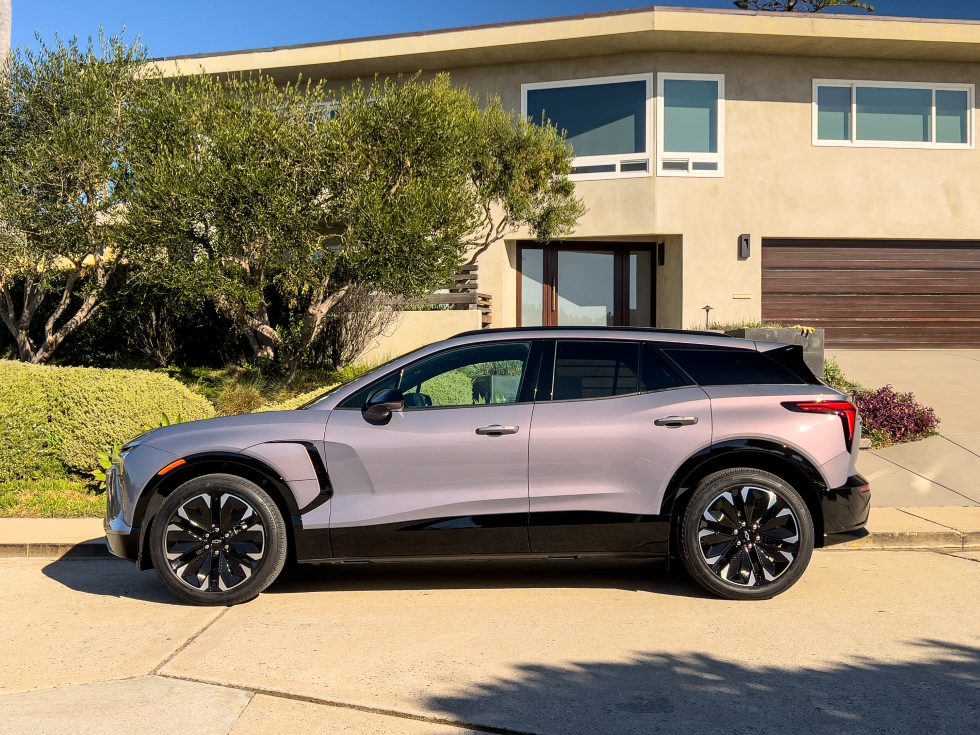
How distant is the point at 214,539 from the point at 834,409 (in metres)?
3.89

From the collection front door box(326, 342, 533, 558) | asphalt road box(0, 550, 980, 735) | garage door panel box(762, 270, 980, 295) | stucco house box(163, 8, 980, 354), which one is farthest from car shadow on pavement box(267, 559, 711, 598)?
garage door panel box(762, 270, 980, 295)

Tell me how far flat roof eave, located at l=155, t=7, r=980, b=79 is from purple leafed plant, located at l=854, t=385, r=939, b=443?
8484mm

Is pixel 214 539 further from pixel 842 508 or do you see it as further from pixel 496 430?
pixel 842 508

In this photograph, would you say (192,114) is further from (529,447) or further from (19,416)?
(529,447)

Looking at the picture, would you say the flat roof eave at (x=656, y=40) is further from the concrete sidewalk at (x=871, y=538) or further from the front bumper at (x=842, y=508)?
the front bumper at (x=842, y=508)

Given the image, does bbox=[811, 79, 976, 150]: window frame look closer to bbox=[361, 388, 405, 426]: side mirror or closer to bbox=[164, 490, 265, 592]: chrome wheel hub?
bbox=[361, 388, 405, 426]: side mirror

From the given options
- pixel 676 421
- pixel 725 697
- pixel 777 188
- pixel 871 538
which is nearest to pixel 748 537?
pixel 676 421

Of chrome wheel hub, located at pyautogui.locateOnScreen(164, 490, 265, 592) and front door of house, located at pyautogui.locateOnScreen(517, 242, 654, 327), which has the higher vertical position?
front door of house, located at pyautogui.locateOnScreen(517, 242, 654, 327)

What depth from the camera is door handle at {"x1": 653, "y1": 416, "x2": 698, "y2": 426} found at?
6074 mm

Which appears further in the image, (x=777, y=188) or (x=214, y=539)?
(x=777, y=188)

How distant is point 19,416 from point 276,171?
4.12 metres

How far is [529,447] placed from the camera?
600cm

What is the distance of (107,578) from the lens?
23.0 ft

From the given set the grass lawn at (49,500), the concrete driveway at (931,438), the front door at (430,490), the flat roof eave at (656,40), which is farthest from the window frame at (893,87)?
the front door at (430,490)
